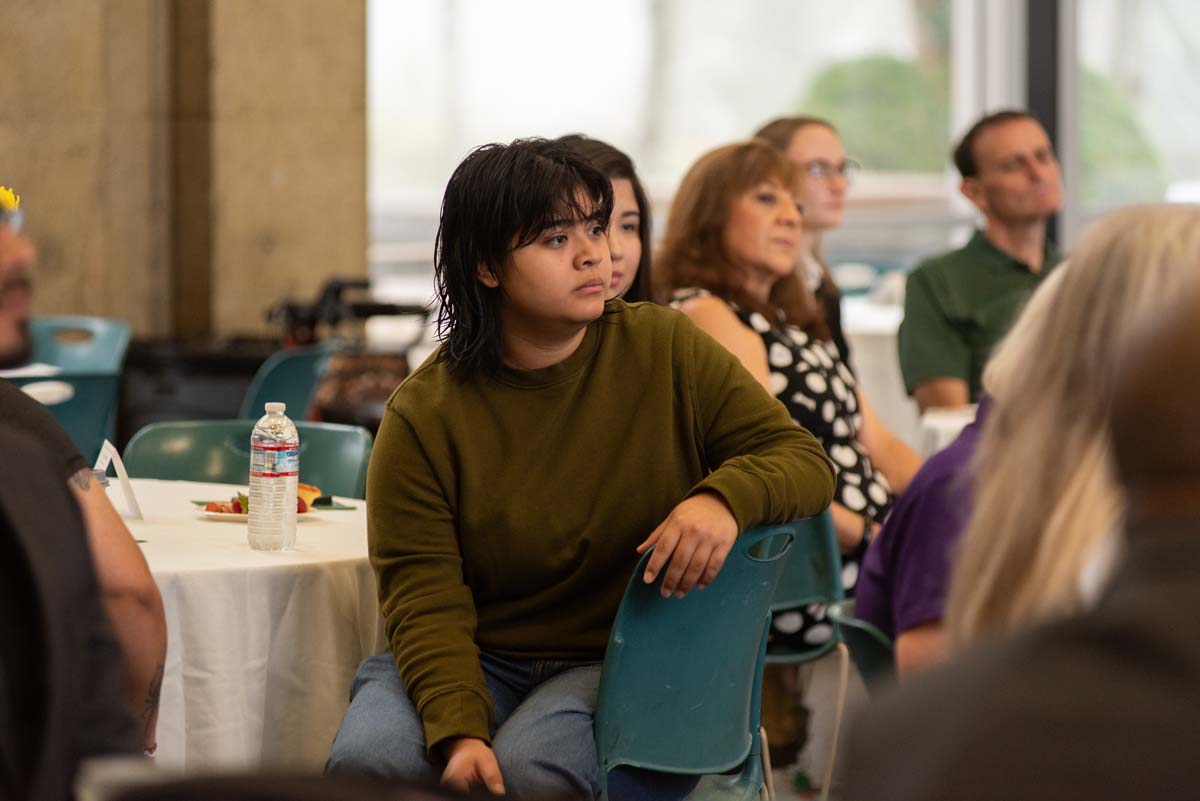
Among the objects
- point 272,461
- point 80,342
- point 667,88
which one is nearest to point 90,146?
point 80,342

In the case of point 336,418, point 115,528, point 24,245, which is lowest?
point 336,418

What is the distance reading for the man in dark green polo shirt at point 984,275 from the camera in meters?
4.42

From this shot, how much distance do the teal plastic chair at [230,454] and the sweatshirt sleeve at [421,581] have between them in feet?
2.98

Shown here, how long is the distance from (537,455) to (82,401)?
88.8 inches

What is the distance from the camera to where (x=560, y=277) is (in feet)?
7.23

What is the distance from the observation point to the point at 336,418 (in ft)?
16.8

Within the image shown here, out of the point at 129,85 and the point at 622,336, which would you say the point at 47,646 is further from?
the point at 129,85

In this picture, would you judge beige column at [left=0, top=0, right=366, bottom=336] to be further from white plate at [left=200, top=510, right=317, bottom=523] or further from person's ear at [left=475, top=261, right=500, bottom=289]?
person's ear at [left=475, top=261, right=500, bottom=289]

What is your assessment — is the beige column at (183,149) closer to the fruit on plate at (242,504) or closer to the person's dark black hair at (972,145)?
the person's dark black hair at (972,145)

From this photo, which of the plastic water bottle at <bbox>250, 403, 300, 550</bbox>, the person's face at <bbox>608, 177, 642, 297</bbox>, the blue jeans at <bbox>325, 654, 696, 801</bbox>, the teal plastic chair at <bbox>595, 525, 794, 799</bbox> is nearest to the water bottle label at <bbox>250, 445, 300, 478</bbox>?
the plastic water bottle at <bbox>250, 403, 300, 550</bbox>

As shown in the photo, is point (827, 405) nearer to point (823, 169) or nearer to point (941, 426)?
point (941, 426)

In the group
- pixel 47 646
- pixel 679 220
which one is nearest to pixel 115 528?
pixel 47 646

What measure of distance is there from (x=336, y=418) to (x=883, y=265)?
420cm

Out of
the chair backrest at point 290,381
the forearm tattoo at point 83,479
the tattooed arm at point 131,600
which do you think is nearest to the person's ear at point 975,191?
the chair backrest at point 290,381
